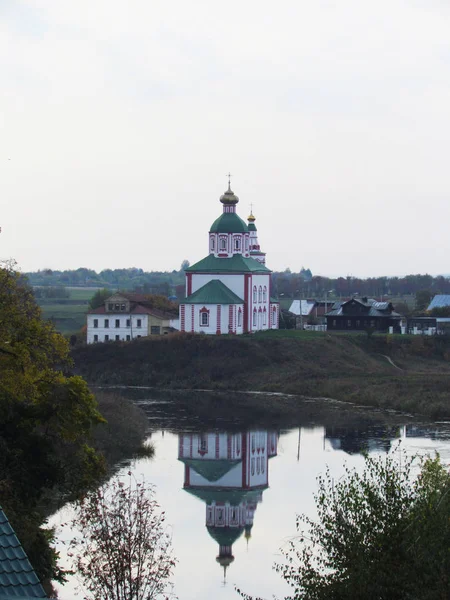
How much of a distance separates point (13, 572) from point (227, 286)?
5011cm

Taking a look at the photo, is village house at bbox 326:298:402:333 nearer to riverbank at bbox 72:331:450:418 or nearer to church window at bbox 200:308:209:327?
riverbank at bbox 72:331:450:418

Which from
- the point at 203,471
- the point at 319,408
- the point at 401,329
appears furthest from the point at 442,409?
the point at 401,329

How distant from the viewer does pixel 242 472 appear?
1154 inches

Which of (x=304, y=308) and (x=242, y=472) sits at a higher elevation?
(x=304, y=308)

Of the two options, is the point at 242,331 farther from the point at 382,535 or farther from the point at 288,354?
the point at 382,535

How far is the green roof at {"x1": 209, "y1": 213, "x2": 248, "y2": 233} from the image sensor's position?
59.2 metres

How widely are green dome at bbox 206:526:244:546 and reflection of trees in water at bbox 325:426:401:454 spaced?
8909mm

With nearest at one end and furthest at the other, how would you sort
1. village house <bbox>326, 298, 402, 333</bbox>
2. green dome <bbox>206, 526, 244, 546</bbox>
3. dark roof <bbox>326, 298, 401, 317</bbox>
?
green dome <bbox>206, 526, 244, 546</bbox> → village house <bbox>326, 298, 402, 333</bbox> → dark roof <bbox>326, 298, 401, 317</bbox>

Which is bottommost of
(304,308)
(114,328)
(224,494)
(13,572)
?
(224,494)

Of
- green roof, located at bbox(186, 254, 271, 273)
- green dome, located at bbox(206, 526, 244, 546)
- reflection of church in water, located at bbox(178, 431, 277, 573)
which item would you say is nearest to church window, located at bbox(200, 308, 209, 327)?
green roof, located at bbox(186, 254, 271, 273)

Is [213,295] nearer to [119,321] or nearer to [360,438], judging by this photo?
[119,321]

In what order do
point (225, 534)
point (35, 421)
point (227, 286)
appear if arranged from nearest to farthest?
point (35, 421), point (225, 534), point (227, 286)

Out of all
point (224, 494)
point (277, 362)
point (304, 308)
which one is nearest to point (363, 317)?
point (277, 362)

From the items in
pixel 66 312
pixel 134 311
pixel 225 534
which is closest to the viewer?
pixel 225 534
